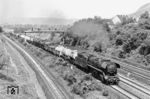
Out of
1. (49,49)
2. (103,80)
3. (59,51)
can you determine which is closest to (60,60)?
(59,51)

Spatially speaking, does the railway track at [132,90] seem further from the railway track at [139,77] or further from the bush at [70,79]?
the bush at [70,79]

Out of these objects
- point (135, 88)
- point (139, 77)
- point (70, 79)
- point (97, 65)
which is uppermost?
point (97, 65)

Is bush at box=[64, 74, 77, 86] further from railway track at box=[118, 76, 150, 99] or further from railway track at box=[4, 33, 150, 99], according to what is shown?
railway track at box=[118, 76, 150, 99]

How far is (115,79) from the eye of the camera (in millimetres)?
30703

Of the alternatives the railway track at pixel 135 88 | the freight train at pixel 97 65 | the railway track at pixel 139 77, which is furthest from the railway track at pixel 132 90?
the railway track at pixel 139 77

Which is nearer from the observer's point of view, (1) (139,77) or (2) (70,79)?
(2) (70,79)

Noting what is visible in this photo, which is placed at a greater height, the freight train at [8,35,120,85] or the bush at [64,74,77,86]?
the freight train at [8,35,120,85]

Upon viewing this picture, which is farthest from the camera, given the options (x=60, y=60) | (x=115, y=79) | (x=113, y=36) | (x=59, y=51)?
(x=113, y=36)

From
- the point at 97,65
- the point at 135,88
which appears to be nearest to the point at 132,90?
the point at 135,88

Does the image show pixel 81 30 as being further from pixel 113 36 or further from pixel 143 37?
pixel 143 37

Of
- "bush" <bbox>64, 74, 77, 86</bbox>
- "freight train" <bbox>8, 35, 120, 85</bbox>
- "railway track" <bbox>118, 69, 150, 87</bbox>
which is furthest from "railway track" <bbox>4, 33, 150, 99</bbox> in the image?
"bush" <bbox>64, 74, 77, 86</bbox>

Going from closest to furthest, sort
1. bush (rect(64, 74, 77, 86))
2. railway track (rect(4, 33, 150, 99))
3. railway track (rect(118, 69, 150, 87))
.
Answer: railway track (rect(4, 33, 150, 99)), bush (rect(64, 74, 77, 86)), railway track (rect(118, 69, 150, 87))

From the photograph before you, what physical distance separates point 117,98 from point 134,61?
86.8 ft

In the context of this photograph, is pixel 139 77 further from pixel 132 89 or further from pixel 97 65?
pixel 97 65
